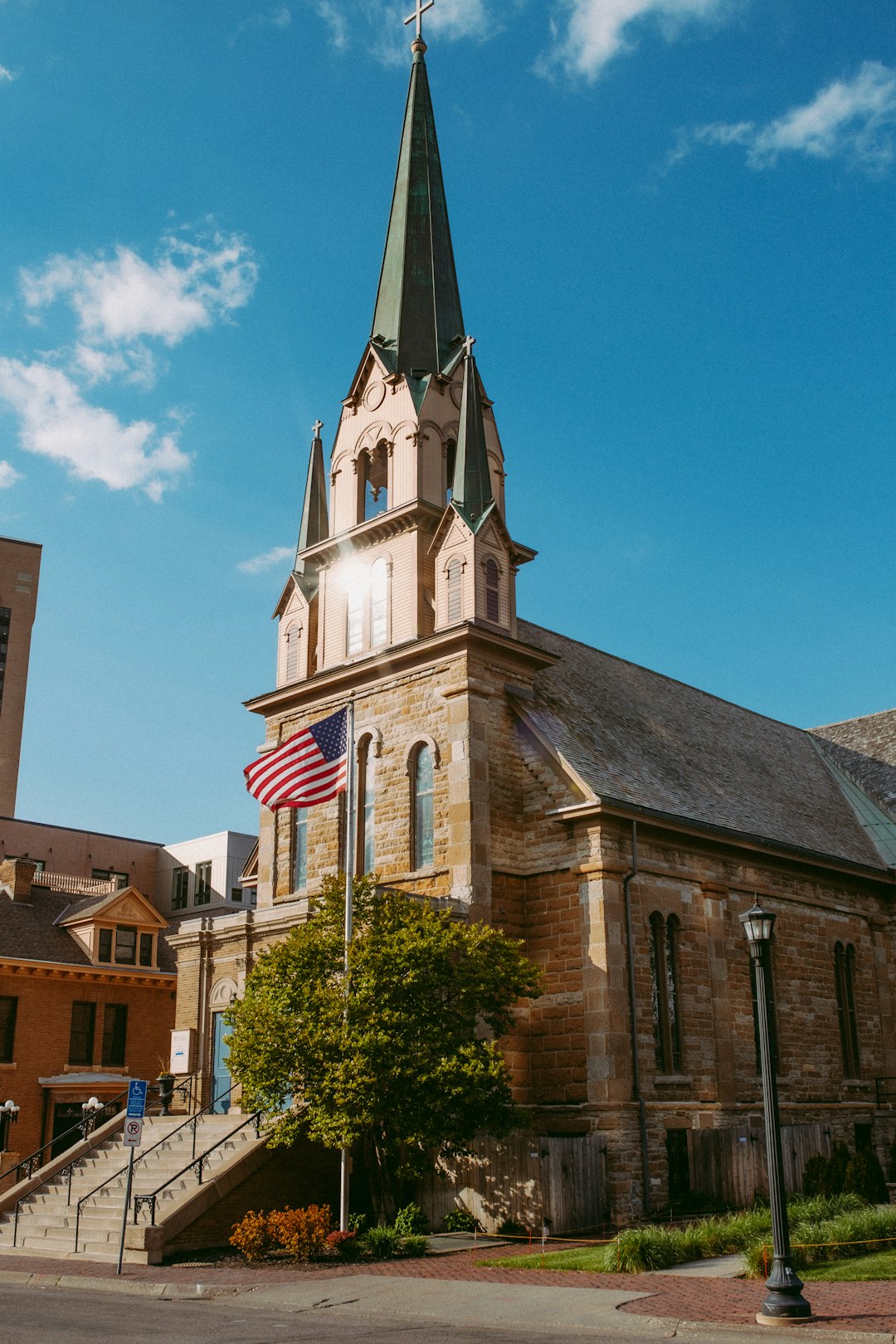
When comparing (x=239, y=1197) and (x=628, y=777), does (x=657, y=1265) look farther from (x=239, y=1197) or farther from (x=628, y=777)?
(x=628, y=777)

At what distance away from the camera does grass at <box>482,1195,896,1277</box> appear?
60.8ft

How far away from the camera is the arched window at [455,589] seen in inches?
1200

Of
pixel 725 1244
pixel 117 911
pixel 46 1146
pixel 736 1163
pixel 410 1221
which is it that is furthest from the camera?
pixel 117 911

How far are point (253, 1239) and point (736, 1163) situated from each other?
34.9 ft

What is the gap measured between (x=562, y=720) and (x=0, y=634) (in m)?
63.5

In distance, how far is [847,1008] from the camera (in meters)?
35.2

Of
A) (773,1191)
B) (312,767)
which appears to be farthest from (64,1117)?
(773,1191)

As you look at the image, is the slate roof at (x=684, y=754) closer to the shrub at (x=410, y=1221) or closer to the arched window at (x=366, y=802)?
the arched window at (x=366, y=802)

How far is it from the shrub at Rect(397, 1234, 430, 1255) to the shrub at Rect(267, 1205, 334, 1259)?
1268 mm

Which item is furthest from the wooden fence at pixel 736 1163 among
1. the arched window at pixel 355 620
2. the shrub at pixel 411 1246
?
the arched window at pixel 355 620

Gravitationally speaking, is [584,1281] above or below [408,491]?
below

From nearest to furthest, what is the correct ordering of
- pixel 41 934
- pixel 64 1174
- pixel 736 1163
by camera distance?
pixel 736 1163, pixel 64 1174, pixel 41 934

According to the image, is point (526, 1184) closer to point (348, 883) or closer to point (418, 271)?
point (348, 883)

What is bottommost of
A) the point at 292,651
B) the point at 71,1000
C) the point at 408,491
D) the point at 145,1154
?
the point at 145,1154
